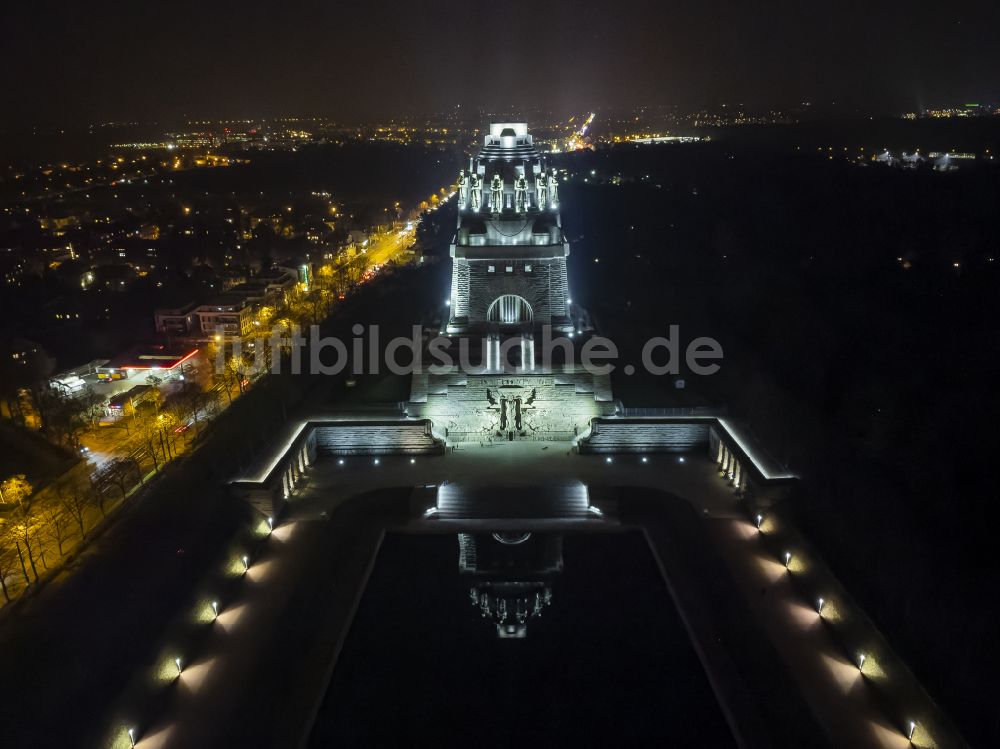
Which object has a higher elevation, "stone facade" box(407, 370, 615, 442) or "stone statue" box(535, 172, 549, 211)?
"stone statue" box(535, 172, 549, 211)

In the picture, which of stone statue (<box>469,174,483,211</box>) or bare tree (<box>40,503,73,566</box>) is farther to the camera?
stone statue (<box>469,174,483,211</box>)

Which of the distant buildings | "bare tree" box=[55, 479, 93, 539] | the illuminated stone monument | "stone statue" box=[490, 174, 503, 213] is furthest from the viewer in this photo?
the distant buildings

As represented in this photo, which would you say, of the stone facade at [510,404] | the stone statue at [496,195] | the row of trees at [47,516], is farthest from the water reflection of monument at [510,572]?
the stone statue at [496,195]

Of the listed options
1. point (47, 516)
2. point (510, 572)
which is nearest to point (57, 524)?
point (47, 516)

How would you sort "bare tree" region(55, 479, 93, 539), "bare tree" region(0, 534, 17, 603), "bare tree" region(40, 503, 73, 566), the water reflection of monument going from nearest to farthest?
the water reflection of monument, "bare tree" region(0, 534, 17, 603), "bare tree" region(40, 503, 73, 566), "bare tree" region(55, 479, 93, 539)

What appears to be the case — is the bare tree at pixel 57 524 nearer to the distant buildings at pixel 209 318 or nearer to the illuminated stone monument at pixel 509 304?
the illuminated stone monument at pixel 509 304

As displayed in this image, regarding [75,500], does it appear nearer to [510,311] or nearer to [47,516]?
[47,516]

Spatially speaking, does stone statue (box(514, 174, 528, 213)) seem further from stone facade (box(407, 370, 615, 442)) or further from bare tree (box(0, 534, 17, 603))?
bare tree (box(0, 534, 17, 603))

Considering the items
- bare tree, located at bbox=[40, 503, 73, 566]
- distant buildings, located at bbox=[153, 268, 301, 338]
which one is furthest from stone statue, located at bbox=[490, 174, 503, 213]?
distant buildings, located at bbox=[153, 268, 301, 338]
